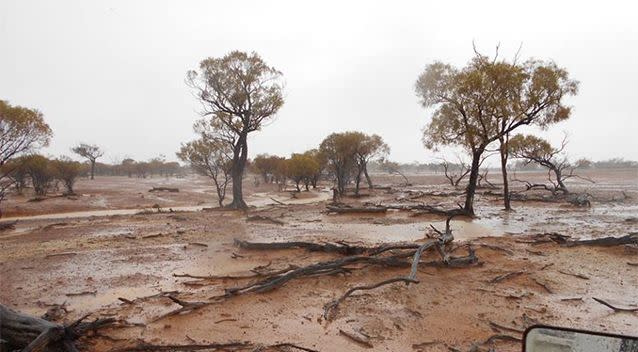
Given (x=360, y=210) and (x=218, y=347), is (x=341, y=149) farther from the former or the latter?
(x=218, y=347)

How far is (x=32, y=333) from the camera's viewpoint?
13.9ft

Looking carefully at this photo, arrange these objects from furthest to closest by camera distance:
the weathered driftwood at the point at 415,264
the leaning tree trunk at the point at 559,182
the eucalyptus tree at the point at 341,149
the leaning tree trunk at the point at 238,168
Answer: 1. the eucalyptus tree at the point at 341,149
2. the leaning tree trunk at the point at 559,182
3. the leaning tree trunk at the point at 238,168
4. the weathered driftwood at the point at 415,264

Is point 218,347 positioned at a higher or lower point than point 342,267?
lower

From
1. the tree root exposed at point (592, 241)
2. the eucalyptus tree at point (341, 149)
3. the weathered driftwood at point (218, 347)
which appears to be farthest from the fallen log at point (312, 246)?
the eucalyptus tree at point (341, 149)

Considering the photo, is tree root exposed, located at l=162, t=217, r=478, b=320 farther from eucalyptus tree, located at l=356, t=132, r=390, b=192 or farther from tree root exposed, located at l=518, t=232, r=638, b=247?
eucalyptus tree, located at l=356, t=132, r=390, b=192

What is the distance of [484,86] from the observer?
17.8 meters

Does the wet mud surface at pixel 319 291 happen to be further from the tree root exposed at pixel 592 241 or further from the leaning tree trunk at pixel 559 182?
the leaning tree trunk at pixel 559 182

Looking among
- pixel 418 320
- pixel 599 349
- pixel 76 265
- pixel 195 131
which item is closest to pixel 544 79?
pixel 418 320

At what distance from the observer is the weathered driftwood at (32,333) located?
4121 mm

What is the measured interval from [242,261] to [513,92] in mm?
16145

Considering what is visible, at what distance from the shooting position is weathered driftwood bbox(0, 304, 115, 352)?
4.12 metres

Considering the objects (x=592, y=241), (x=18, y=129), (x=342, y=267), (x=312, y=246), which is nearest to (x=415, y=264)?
(x=342, y=267)

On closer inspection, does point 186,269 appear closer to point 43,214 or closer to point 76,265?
point 76,265

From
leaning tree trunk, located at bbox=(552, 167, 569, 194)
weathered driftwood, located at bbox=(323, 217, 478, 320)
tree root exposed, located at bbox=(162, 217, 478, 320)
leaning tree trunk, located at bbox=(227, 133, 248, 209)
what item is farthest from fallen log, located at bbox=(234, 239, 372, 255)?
leaning tree trunk, located at bbox=(552, 167, 569, 194)
